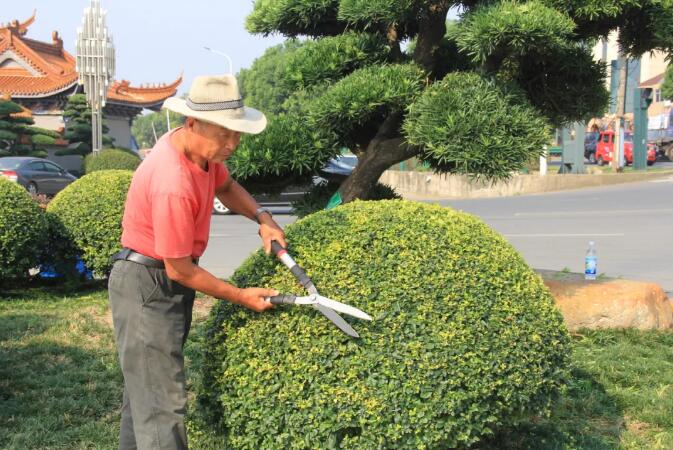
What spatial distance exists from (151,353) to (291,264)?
2.01ft

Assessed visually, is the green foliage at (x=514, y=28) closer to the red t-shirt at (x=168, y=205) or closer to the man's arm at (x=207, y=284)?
the red t-shirt at (x=168, y=205)

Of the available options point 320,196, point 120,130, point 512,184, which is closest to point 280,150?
point 320,196

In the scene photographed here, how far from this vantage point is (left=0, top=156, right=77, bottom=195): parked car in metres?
21.4

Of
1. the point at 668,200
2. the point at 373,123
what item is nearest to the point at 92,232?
the point at 373,123

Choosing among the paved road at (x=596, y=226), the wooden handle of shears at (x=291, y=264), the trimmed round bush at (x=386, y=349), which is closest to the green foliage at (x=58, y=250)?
the trimmed round bush at (x=386, y=349)

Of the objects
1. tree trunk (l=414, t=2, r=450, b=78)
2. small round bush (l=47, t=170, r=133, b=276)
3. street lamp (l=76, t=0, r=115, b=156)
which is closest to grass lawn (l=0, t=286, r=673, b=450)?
small round bush (l=47, t=170, r=133, b=276)

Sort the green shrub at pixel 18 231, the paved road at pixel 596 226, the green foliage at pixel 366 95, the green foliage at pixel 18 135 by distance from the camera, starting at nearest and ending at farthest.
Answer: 1. the green foliage at pixel 366 95
2. the green shrub at pixel 18 231
3. the paved road at pixel 596 226
4. the green foliage at pixel 18 135

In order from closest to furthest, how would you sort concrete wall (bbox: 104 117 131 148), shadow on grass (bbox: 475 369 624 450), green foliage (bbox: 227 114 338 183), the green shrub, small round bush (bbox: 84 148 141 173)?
shadow on grass (bbox: 475 369 624 450)
green foliage (bbox: 227 114 338 183)
the green shrub
small round bush (bbox: 84 148 141 173)
concrete wall (bbox: 104 117 131 148)

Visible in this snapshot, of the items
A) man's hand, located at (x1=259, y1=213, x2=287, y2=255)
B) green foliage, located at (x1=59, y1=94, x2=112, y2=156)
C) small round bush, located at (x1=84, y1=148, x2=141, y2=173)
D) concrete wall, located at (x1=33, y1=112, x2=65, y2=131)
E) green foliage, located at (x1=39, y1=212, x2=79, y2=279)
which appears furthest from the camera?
concrete wall, located at (x1=33, y1=112, x2=65, y2=131)

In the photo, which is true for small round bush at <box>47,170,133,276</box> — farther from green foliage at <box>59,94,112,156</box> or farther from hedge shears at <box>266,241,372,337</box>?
green foliage at <box>59,94,112,156</box>

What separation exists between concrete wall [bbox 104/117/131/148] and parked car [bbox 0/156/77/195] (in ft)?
41.9

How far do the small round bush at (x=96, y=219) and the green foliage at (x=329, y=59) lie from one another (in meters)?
2.49

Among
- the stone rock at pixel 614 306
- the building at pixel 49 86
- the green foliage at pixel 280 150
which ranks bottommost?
the stone rock at pixel 614 306

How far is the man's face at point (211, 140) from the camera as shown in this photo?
267cm
